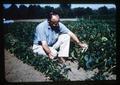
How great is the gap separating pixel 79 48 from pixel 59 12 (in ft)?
1.70

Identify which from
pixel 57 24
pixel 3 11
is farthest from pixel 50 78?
pixel 3 11

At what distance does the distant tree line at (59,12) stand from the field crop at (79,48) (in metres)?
0.08

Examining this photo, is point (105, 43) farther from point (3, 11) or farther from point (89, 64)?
point (3, 11)

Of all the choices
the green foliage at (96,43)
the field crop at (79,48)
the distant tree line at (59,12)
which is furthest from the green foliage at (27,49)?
the green foliage at (96,43)

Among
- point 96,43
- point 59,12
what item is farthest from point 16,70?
point 96,43

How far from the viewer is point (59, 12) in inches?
142

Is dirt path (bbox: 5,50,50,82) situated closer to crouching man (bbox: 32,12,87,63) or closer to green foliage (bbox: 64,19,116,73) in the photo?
crouching man (bbox: 32,12,87,63)

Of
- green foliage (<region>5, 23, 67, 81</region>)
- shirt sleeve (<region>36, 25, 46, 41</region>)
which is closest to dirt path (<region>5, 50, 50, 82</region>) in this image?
green foliage (<region>5, 23, 67, 81</region>)

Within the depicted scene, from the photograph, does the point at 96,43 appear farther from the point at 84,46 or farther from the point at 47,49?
the point at 47,49

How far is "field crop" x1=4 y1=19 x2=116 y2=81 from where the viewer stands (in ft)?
11.8

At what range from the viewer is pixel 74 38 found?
362cm

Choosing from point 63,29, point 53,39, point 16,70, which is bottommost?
point 16,70

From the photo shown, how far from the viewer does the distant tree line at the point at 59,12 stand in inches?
141

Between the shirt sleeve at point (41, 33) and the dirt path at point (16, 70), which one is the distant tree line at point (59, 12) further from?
the dirt path at point (16, 70)
